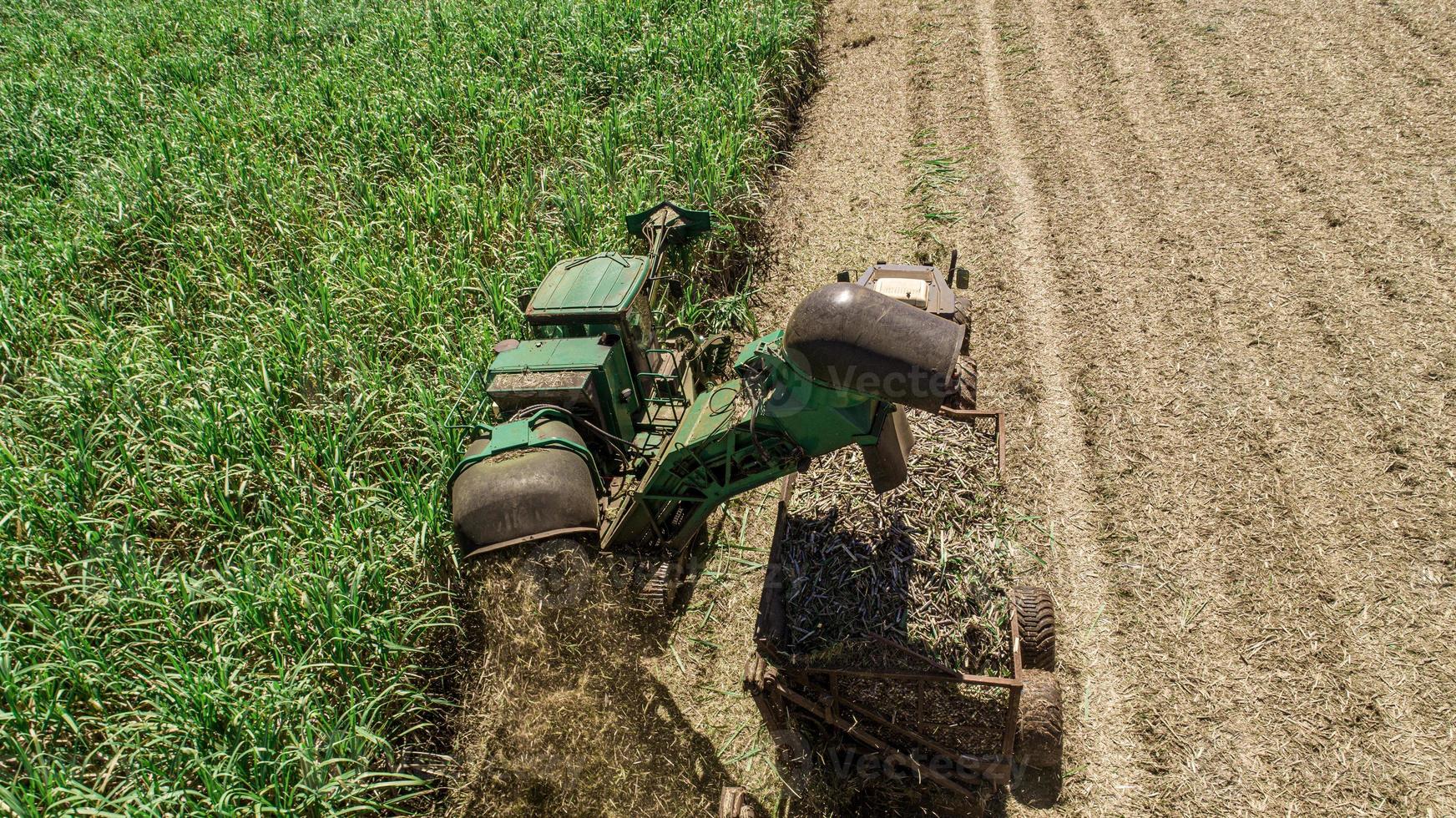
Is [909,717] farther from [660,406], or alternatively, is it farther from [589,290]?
[589,290]

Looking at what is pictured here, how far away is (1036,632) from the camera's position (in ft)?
17.1

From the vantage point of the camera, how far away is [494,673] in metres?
4.83

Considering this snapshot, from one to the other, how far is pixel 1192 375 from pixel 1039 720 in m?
4.31

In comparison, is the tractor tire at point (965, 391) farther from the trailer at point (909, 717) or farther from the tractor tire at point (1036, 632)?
the trailer at point (909, 717)


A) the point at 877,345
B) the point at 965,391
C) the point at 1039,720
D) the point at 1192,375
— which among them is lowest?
the point at 1192,375

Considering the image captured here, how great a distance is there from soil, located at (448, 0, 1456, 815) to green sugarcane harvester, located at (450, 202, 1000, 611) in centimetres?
112

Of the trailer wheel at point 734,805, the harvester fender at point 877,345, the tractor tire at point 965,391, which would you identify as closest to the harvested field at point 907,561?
the tractor tire at point 965,391

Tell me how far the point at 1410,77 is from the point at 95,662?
15325 mm

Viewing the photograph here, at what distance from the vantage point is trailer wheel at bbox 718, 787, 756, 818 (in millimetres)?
4859

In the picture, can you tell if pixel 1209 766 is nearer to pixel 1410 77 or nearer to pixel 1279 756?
pixel 1279 756

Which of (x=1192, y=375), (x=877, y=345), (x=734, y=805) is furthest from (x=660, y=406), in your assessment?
(x=1192, y=375)

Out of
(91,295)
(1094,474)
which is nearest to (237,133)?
(91,295)

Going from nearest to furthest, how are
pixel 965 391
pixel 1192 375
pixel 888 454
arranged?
1. pixel 888 454
2. pixel 965 391
3. pixel 1192 375

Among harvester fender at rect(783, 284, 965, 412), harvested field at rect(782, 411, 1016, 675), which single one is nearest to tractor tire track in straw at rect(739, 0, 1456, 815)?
harvested field at rect(782, 411, 1016, 675)
